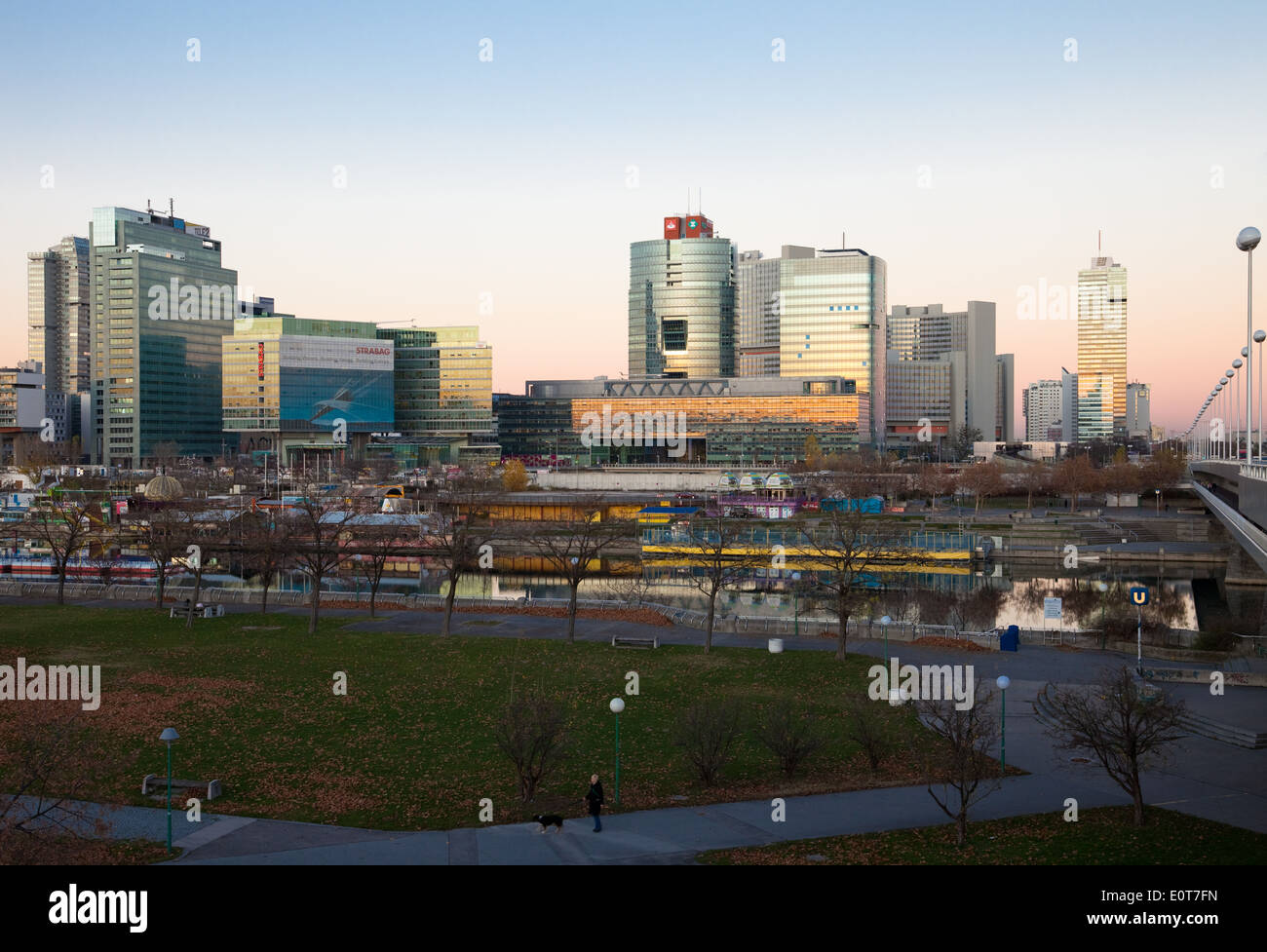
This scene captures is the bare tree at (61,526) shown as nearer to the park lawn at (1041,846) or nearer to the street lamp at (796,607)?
the street lamp at (796,607)

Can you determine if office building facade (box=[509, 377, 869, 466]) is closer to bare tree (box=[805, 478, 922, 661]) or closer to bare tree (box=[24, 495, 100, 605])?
bare tree (box=[805, 478, 922, 661])

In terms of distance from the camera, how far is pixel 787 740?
18.4 metres

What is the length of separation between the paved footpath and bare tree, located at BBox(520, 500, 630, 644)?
1528 centimetres

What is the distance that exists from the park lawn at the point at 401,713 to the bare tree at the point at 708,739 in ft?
1.34

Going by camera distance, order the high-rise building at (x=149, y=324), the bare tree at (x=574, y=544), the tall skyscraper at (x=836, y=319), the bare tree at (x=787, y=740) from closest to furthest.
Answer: the bare tree at (x=787, y=740)
the bare tree at (x=574, y=544)
the high-rise building at (x=149, y=324)
the tall skyscraper at (x=836, y=319)

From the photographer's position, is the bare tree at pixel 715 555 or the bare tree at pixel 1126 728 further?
the bare tree at pixel 715 555

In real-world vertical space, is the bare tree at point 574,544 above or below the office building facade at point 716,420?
below

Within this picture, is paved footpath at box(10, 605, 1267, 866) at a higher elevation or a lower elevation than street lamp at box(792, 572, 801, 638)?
higher

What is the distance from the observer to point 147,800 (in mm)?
→ 17000

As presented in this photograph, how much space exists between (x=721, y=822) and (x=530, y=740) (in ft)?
11.2

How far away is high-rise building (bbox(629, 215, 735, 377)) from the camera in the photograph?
641 feet

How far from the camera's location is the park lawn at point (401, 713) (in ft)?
56.9

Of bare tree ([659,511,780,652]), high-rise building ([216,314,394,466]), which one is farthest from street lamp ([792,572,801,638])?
high-rise building ([216,314,394,466])

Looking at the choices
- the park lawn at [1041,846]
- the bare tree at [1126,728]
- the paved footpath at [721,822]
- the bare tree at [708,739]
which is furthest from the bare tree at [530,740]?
the bare tree at [1126,728]
